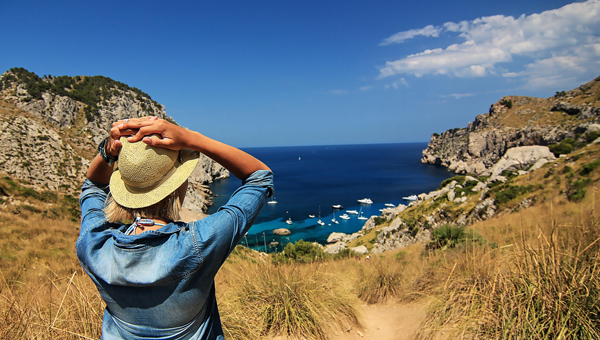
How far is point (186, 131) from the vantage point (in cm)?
117

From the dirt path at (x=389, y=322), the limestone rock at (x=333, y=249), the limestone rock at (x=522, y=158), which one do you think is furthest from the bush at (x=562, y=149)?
the dirt path at (x=389, y=322)

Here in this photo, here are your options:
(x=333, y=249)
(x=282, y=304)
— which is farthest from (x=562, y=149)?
(x=282, y=304)

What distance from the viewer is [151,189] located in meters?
1.21

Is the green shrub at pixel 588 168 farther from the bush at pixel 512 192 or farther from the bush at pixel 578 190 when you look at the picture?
the bush at pixel 512 192

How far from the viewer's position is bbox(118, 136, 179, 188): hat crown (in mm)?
1143

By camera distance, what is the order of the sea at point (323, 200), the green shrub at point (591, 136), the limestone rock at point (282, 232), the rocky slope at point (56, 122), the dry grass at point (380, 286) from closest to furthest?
the dry grass at point (380, 286)
the green shrub at point (591, 136)
the rocky slope at point (56, 122)
the limestone rock at point (282, 232)
the sea at point (323, 200)

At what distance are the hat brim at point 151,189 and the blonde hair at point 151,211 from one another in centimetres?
6

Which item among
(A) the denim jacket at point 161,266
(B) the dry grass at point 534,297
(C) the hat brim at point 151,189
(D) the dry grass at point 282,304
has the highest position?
(C) the hat brim at point 151,189

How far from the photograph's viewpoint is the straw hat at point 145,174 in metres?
1.15

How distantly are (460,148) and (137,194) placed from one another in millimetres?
114101

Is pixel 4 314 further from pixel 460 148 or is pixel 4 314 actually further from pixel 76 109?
pixel 460 148

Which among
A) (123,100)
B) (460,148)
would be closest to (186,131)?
(123,100)

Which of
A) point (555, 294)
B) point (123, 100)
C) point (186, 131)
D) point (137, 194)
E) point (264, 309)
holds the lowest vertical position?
point (264, 309)

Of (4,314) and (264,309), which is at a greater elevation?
(4,314)
